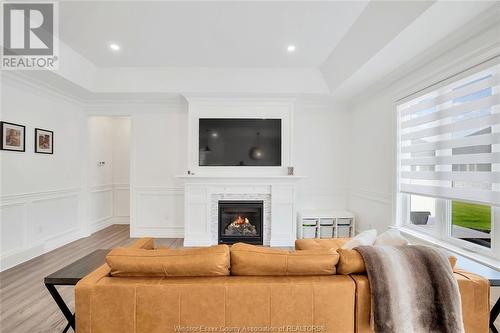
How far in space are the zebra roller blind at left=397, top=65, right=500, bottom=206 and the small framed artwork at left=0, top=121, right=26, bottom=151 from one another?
208 inches

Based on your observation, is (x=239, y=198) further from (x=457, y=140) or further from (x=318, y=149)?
(x=457, y=140)

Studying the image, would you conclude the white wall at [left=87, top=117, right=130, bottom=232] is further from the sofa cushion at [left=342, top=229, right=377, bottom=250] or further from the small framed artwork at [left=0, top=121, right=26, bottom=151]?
the sofa cushion at [left=342, top=229, right=377, bottom=250]

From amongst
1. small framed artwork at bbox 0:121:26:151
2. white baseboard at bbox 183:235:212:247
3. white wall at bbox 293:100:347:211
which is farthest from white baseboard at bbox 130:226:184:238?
white wall at bbox 293:100:347:211

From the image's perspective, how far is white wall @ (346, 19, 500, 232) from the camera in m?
2.24

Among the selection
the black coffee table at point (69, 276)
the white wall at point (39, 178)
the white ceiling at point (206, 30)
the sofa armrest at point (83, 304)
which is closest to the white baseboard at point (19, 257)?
the white wall at point (39, 178)

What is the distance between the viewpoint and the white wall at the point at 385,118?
7.36 ft

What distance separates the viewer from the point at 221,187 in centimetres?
424

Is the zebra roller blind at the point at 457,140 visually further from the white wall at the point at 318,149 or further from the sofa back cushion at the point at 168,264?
the sofa back cushion at the point at 168,264

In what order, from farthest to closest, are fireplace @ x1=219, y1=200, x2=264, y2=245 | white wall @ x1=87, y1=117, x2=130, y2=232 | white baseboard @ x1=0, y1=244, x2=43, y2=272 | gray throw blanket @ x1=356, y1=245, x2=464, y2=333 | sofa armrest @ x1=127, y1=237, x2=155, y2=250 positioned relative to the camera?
1. white wall @ x1=87, y1=117, x2=130, y2=232
2. fireplace @ x1=219, y1=200, x2=264, y2=245
3. white baseboard @ x1=0, y1=244, x2=43, y2=272
4. sofa armrest @ x1=127, y1=237, x2=155, y2=250
5. gray throw blanket @ x1=356, y1=245, x2=464, y2=333

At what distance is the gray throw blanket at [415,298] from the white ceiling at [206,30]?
2.56m

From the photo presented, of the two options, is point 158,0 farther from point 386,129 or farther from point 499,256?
point 499,256

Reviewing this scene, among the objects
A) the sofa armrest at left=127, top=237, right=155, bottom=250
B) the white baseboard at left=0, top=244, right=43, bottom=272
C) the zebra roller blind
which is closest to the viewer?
the sofa armrest at left=127, top=237, right=155, bottom=250

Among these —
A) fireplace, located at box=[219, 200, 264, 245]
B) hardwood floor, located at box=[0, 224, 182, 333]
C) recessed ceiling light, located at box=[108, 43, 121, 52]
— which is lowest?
hardwood floor, located at box=[0, 224, 182, 333]

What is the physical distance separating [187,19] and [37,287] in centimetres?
347
